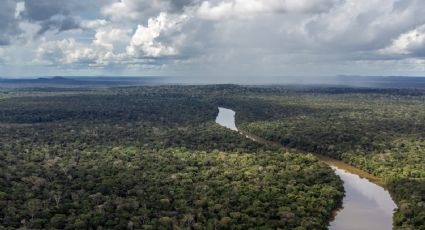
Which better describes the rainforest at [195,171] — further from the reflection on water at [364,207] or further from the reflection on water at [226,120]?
the reflection on water at [226,120]

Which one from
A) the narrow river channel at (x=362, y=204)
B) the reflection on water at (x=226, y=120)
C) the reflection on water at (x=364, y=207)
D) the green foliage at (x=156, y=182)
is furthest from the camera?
the reflection on water at (x=226, y=120)

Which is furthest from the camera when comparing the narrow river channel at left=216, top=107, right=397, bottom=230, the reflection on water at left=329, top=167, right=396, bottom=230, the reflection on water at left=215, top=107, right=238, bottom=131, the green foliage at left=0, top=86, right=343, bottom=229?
the reflection on water at left=215, top=107, right=238, bottom=131

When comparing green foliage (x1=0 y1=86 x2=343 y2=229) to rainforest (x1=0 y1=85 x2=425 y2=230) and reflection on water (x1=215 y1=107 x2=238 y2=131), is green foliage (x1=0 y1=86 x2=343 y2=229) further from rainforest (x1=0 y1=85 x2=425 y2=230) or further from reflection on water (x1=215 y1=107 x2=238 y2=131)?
reflection on water (x1=215 y1=107 x2=238 y2=131)

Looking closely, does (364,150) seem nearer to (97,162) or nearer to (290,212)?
(290,212)

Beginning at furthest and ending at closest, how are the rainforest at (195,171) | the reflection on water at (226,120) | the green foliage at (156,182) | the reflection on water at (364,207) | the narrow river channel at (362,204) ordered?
the reflection on water at (226,120), the narrow river channel at (362,204), the reflection on water at (364,207), the rainforest at (195,171), the green foliage at (156,182)

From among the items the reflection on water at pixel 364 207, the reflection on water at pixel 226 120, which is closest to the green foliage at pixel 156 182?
the reflection on water at pixel 364 207

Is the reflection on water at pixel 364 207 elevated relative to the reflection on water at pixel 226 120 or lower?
lower

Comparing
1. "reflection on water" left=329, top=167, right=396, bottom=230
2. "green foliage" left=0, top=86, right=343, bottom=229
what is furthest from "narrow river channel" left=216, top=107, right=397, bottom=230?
"green foliage" left=0, top=86, right=343, bottom=229

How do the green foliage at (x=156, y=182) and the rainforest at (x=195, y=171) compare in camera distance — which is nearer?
the green foliage at (x=156, y=182)

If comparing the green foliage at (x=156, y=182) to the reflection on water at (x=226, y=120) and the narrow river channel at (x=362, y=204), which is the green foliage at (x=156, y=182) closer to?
the narrow river channel at (x=362, y=204)

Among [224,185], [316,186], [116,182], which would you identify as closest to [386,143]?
[316,186]
